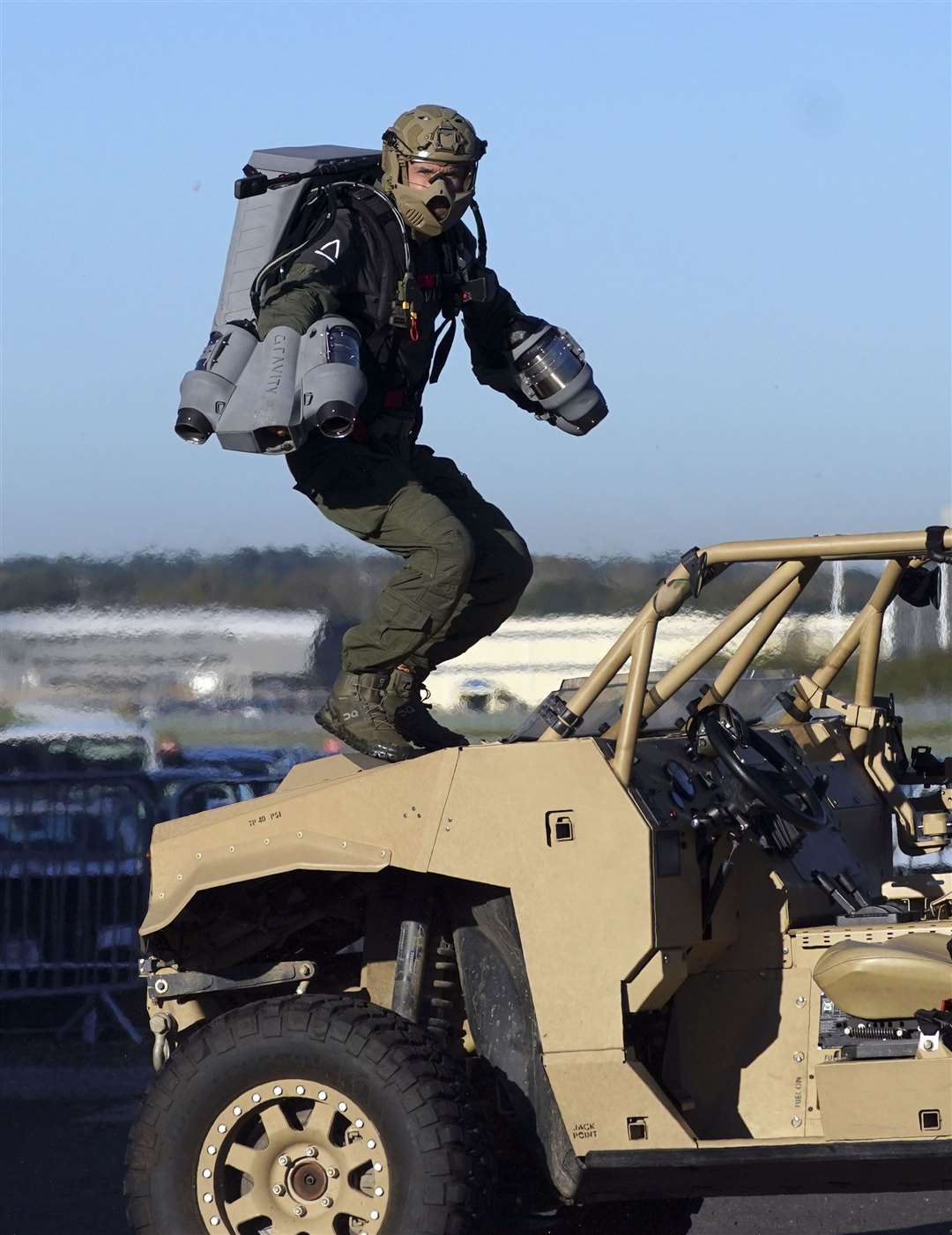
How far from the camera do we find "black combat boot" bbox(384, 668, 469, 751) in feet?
18.8

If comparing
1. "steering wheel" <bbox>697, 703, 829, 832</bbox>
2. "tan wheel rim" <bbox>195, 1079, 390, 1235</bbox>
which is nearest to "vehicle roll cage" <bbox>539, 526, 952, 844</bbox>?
"steering wheel" <bbox>697, 703, 829, 832</bbox>

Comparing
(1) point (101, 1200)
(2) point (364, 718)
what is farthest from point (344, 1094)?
(1) point (101, 1200)

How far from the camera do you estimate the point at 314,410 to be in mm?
5160

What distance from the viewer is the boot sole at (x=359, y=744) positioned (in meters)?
5.56

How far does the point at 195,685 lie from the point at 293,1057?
11.4m

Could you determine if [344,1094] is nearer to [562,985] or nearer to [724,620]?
[562,985]

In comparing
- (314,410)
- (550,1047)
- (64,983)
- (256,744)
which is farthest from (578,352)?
(256,744)

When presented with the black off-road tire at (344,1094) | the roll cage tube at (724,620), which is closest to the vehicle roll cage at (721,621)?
the roll cage tube at (724,620)

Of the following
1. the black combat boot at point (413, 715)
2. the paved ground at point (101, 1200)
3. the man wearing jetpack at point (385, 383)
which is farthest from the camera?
the paved ground at point (101, 1200)

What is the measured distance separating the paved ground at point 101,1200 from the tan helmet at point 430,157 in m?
2.77

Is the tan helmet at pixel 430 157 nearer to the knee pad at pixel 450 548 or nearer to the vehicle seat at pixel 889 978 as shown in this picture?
the knee pad at pixel 450 548

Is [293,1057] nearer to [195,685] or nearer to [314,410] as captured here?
[314,410]

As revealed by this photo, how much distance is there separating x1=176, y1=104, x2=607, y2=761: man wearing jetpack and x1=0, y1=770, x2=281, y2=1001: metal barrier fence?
518cm

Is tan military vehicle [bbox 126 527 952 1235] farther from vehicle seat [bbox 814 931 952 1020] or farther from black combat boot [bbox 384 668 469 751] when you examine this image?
black combat boot [bbox 384 668 469 751]
